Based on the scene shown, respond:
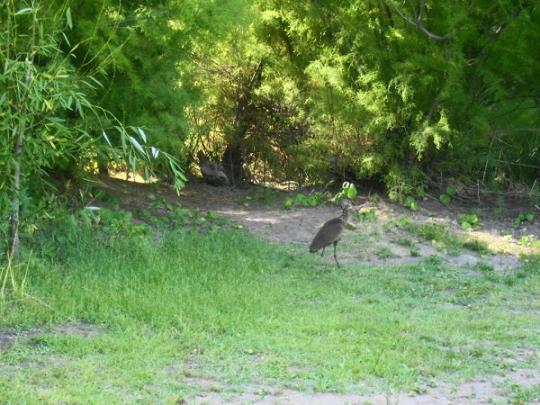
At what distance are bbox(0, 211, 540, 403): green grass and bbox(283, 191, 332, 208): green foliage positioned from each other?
7.72 ft

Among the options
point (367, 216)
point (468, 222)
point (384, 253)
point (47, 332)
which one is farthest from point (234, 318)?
point (468, 222)

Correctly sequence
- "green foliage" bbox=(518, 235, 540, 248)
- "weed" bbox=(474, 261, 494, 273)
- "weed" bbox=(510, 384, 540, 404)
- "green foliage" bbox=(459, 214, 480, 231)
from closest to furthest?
"weed" bbox=(510, 384, 540, 404) < "weed" bbox=(474, 261, 494, 273) < "green foliage" bbox=(518, 235, 540, 248) < "green foliage" bbox=(459, 214, 480, 231)

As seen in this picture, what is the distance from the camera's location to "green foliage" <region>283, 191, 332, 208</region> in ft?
38.1

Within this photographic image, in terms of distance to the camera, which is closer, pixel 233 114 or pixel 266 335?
pixel 266 335

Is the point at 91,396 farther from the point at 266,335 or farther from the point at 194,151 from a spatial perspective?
the point at 194,151

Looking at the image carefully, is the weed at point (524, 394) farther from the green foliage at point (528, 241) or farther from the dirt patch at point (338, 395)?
the green foliage at point (528, 241)

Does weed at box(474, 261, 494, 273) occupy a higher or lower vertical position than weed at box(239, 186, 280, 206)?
lower

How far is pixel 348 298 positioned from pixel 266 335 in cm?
155

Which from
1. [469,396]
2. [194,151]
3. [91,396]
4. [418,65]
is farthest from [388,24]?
[91,396]

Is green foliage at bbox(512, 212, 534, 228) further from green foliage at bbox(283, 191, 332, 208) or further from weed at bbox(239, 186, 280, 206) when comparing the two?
weed at bbox(239, 186, 280, 206)

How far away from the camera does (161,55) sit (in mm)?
9906

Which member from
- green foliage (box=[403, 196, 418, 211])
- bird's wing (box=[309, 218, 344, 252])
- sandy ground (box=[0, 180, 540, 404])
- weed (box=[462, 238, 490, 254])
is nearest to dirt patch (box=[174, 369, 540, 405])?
sandy ground (box=[0, 180, 540, 404])

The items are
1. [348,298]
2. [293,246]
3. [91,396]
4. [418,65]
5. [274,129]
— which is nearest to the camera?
[91,396]

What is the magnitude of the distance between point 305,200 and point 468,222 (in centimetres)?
208
